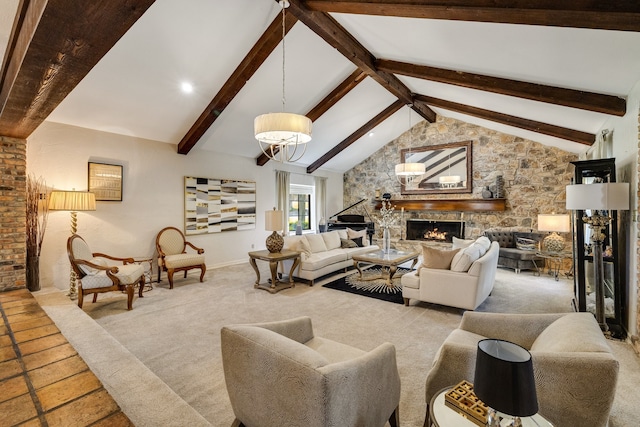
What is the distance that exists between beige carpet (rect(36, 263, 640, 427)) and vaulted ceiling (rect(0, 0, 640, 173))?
2242mm

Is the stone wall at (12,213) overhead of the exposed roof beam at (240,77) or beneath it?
beneath

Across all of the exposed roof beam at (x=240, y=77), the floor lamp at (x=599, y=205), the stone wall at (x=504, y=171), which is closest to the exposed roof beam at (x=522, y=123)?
the stone wall at (x=504, y=171)

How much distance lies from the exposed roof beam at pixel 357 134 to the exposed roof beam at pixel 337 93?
1.75 meters

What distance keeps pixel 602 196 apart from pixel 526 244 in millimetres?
3895

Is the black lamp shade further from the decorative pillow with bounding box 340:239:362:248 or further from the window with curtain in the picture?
the window with curtain

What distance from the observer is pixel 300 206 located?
9109mm

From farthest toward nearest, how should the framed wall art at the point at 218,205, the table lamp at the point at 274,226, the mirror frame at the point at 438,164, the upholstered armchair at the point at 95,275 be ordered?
the mirror frame at the point at 438,164, the framed wall art at the point at 218,205, the table lamp at the point at 274,226, the upholstered armchair at the point at 95,275

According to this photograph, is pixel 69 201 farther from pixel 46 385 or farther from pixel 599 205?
pixel 599 205

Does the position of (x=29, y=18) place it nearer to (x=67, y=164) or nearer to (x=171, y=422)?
(x=171, y=422)

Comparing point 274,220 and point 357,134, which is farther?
point 357,134

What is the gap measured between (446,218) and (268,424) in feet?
25.4

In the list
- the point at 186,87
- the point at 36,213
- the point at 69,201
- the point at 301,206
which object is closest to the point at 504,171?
the point at 301,206

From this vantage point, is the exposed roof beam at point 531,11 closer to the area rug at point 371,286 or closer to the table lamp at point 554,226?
the area rug at point 371,286

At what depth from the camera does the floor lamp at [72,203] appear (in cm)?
402
